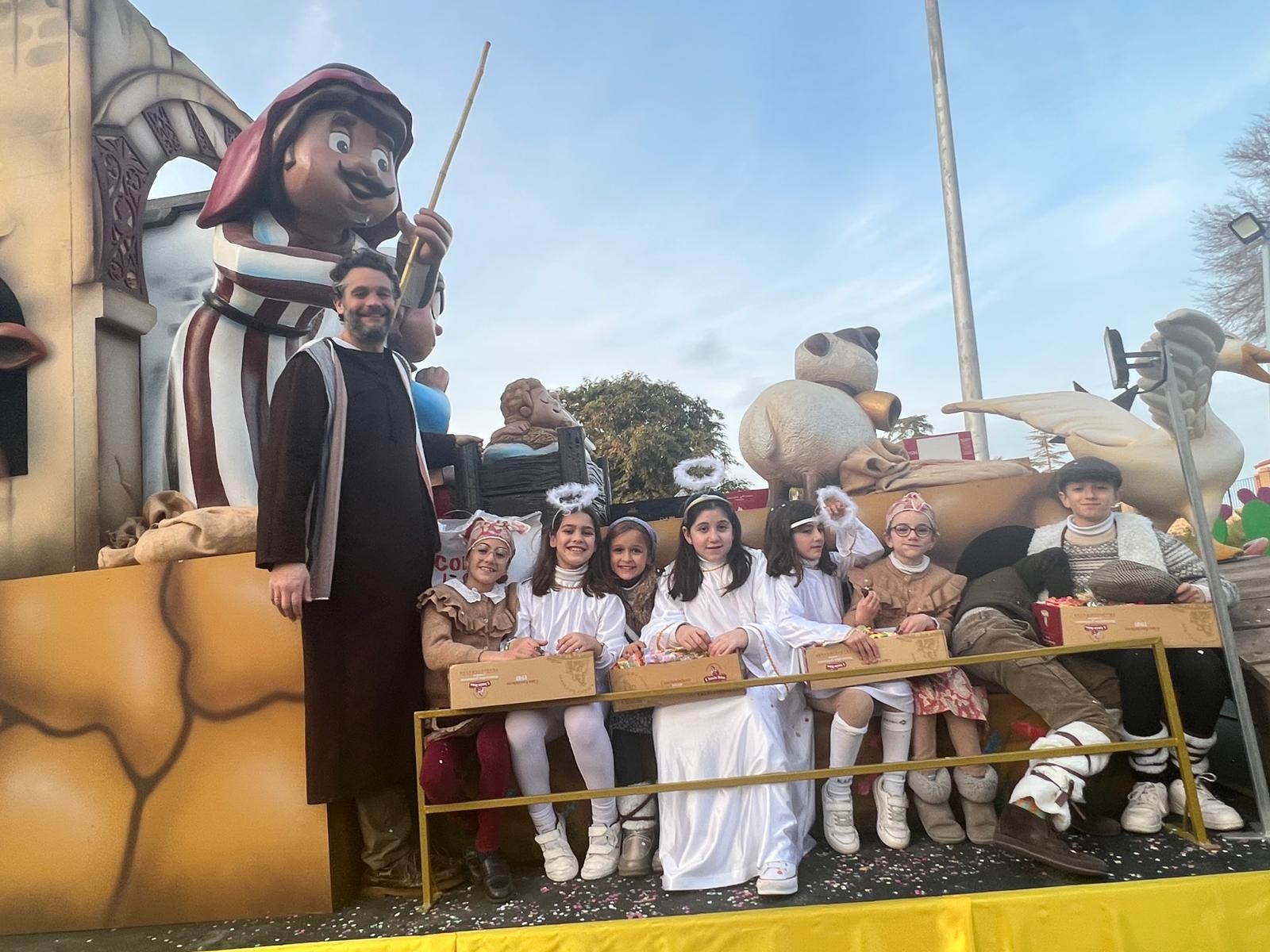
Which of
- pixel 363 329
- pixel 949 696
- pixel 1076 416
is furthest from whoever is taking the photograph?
pixel 363 329

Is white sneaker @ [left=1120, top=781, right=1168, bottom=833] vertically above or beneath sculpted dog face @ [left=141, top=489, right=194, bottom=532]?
beneath

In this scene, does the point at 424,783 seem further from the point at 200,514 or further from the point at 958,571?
the point at 958,571

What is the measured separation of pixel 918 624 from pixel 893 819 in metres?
0.70

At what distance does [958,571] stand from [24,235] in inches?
182

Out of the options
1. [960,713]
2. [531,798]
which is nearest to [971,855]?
[960,713]

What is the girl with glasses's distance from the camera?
288 cm

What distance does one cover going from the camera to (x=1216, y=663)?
2898 mm

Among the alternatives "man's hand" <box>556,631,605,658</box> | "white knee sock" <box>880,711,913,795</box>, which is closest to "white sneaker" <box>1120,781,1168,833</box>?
"white knee sock" <box>880,711,913,795</box>

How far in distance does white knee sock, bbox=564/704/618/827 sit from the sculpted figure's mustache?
8.73 ft

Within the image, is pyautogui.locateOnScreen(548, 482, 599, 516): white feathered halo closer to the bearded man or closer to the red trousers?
the bearded man

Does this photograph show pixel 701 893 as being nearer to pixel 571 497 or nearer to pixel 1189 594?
pixel 571 497

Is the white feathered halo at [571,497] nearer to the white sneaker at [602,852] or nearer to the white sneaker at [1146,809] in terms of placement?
the white sneaker at [602,852]

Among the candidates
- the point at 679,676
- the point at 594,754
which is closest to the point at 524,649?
the point at 594,754

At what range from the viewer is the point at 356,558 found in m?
3.26
